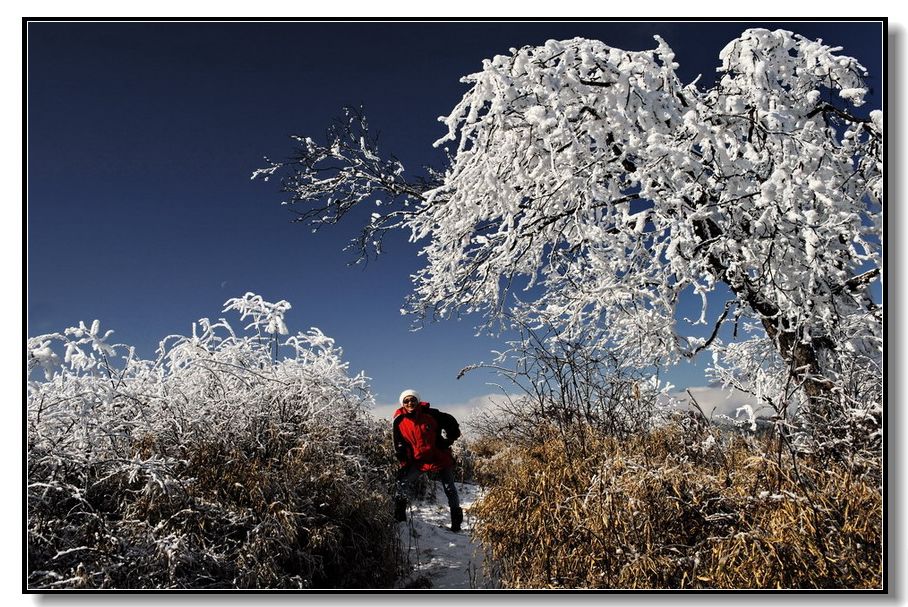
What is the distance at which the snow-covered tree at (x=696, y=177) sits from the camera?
2838 millimetres

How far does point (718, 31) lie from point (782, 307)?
1.80 m

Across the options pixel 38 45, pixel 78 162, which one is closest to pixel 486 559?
pixel 78 162

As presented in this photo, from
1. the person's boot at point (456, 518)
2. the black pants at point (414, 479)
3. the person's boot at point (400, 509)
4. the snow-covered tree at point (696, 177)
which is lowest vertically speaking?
the person's boot at point (456, 518)

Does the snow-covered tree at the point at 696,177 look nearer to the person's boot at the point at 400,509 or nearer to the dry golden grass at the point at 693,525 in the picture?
the dry golden grass at the point at 693,525

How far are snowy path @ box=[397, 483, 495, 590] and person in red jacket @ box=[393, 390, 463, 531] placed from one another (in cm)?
19

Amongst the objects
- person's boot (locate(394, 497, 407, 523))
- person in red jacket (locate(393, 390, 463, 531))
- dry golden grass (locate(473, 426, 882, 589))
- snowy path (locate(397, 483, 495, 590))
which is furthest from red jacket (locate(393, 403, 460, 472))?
dry golden grass (locate(473, 426, 882, 589))

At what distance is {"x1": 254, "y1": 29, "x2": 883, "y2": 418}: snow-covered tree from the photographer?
Result: 112 inches

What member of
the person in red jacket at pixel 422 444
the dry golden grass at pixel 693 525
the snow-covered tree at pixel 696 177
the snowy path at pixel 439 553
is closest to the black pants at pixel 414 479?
the person in red jacket at pixel 422 444

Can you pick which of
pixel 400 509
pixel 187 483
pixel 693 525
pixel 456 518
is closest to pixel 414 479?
pixel 400 509

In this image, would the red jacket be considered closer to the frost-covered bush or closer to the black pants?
the black pants

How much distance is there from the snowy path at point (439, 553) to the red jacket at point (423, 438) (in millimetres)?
484

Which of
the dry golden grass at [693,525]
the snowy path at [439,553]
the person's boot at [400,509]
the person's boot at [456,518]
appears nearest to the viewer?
the dry golden grass at [693,525]

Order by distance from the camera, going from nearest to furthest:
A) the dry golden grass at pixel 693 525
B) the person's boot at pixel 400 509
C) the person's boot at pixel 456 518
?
the dry golden grass at pixel 693 525 < the person's boot at pixel 400 509 < the person's boot at pixel 456 518

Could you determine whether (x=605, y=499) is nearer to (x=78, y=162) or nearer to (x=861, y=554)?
(x=861, y=554)
